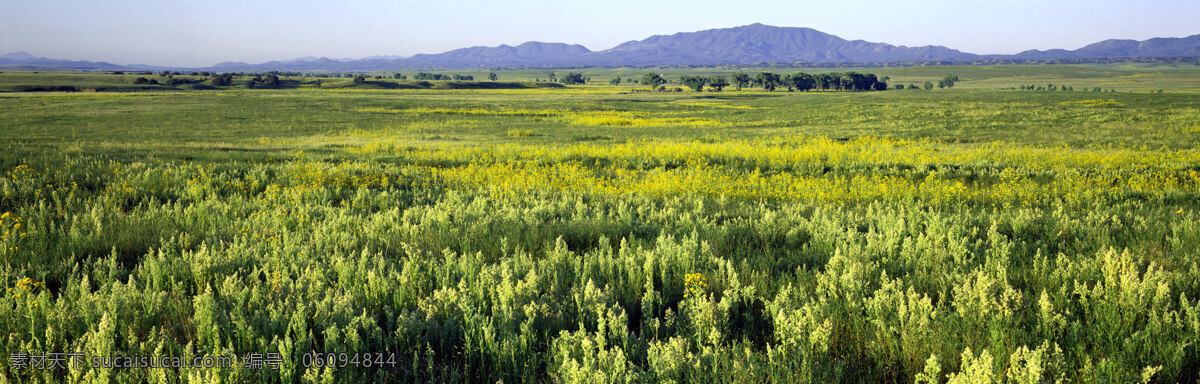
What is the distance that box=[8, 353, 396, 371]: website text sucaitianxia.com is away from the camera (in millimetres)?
2990

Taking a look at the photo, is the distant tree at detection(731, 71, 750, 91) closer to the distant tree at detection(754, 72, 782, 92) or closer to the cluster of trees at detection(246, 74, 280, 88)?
the distant tree at detection(754, 72, 782, 92)

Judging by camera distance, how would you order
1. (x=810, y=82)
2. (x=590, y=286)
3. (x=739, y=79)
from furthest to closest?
(x=739, y=79), (x=810, y=82), (x=590, y=286)

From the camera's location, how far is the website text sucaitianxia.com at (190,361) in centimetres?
299

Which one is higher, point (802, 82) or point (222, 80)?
point (222, 80)

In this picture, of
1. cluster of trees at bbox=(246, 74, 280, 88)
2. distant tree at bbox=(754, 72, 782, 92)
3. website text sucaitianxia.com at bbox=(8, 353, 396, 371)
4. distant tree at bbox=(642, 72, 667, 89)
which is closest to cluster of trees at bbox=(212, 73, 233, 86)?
cluster of trees at bbox=(246, 74, 280, 88)

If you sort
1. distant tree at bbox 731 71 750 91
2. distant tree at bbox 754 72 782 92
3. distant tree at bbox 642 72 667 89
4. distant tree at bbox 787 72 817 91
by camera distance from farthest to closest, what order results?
distant tree at bbox 731 71 750 91
distant tree at bbox 754 72 782 92
distant tree at bbox 642 72 667 89
distant tree at bbox 787 72 817 91

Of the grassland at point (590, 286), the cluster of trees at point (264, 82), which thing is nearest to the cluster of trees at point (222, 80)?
the cluster of trees at point (264, 82)

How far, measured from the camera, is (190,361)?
3.02 m

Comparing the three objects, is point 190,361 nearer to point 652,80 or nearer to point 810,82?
point 652,80

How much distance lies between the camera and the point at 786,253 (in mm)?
5723

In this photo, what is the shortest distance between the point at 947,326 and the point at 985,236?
3.79 metres

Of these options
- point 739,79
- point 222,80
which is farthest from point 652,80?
point 222,80

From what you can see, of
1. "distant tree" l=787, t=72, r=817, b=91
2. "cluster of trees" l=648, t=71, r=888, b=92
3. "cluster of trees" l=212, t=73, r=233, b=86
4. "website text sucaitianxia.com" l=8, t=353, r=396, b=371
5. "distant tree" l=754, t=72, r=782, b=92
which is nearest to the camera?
"website text sucaitianxia.com" l=8, t=353, r=396, b=371

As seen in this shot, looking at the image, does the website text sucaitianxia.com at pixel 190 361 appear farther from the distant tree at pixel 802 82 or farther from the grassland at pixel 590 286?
the distant tree at pixel 802 82
